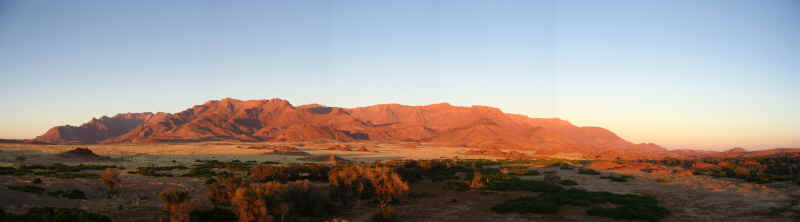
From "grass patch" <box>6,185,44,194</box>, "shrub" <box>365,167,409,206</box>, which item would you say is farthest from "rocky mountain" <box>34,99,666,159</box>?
"grass patch" <box>6,185,44,194</box>

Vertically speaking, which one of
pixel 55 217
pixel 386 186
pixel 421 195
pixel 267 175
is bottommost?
pixel 421 195

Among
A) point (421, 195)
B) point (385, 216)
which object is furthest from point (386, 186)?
point (385, 216)

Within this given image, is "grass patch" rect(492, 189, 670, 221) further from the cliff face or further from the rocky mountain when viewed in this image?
the cliff face

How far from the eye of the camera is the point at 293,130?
5143 inches

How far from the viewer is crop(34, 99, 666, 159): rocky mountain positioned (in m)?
119

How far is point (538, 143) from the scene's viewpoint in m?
118

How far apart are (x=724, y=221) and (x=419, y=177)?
15826 millimetres

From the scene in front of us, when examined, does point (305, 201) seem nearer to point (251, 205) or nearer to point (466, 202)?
point (251, 205)

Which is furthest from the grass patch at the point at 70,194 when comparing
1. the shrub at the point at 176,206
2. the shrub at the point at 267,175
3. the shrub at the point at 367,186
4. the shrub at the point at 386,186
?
the shrub at the point at 386,186

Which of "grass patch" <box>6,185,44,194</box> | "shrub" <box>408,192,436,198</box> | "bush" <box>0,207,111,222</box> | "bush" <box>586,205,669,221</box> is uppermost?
"bush" <box>0,207,111,222</box>

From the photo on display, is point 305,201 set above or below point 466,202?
above

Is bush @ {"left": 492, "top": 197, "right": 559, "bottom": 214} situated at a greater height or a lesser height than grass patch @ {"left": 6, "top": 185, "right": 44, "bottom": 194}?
lesser

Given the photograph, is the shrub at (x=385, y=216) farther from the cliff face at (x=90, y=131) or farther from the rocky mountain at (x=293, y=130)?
the cliff face at (x=90, y=131)

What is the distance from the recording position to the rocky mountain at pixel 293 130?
392 feet
